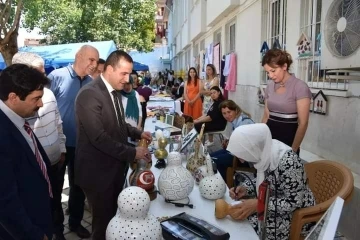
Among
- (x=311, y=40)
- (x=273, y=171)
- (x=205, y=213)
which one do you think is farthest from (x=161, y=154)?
(x=311, y=40)

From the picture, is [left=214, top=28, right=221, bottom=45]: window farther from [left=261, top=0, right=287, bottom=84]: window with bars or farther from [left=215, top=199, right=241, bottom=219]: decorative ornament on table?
[left=215, top=199, right=241, bottom=219]: decorative ornament on table

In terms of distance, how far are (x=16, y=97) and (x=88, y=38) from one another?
1668 cm

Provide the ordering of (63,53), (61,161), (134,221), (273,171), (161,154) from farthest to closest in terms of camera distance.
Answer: (63,53)
(61,161)
(161,154)
(273,171)
(134,221)

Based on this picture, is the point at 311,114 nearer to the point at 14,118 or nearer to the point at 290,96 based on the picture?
the point at 290,96

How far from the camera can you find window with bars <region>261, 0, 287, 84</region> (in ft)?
14.3

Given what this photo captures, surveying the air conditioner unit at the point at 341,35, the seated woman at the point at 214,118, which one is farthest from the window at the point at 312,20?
the seated woman at the point at 214,118

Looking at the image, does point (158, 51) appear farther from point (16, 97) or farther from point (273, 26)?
point (16, 97)

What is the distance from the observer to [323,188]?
6.91 ft

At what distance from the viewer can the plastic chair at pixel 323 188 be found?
168 centimetres

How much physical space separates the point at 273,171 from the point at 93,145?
1.00m

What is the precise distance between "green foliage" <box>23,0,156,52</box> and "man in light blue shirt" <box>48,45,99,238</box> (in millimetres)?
13665

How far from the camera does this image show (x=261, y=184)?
159 centimetres

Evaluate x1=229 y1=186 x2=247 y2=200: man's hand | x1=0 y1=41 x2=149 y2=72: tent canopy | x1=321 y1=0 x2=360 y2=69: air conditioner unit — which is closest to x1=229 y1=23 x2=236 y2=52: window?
x1=0 y1=41 x2=149 y2=72: tent canopy

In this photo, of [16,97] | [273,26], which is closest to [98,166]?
[16,97]
